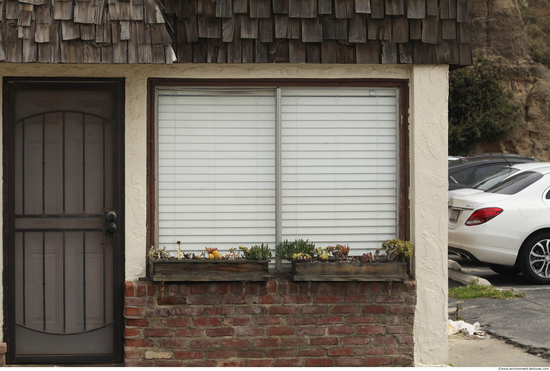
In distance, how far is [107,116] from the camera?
4.86m

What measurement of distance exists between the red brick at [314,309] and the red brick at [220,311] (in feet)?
1.91

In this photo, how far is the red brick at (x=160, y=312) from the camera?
185 inches

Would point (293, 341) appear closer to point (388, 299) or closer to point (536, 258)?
point (388, 299)

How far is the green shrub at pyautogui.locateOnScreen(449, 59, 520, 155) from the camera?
23.5 meters

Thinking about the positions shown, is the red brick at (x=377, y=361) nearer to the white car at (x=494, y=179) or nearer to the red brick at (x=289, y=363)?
the red brick at (x=289, y=363)

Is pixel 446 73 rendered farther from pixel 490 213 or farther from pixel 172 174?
pixel 490 213

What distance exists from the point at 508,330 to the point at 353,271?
218 centimetres

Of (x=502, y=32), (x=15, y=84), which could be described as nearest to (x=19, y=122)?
(x=15, y=84)

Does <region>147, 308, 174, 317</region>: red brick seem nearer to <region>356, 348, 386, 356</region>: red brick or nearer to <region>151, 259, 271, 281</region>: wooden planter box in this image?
<region>151, 259, 271, 281</region>: wooden planter box

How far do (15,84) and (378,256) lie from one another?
132 inches

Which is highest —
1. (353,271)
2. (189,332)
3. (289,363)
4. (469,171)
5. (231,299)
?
(469,171)

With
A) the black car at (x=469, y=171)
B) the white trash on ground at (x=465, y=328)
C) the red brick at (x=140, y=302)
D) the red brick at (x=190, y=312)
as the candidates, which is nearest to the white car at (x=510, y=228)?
the white trash on ground at (x=465, y=328)

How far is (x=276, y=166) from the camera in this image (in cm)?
492

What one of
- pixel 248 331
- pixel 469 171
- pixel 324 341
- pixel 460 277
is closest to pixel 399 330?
pixel 324 341
